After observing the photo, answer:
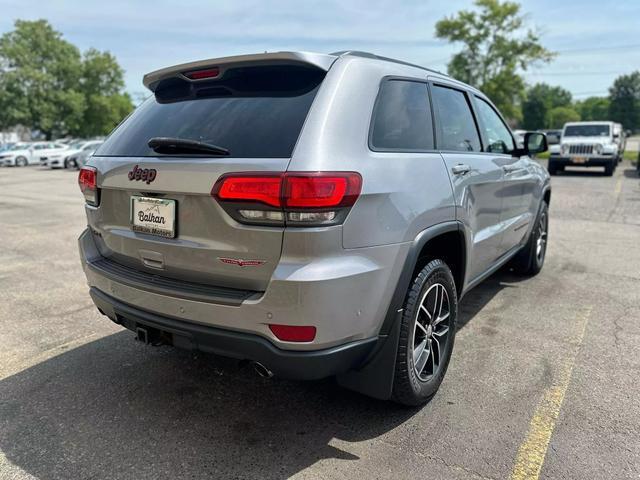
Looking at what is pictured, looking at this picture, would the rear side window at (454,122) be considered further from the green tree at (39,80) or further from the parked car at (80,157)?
A: the green tree at (39,80)

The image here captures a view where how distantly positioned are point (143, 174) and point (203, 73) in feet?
2.07

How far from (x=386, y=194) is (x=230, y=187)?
2.34 ft

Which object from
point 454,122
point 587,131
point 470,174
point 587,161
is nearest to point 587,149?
point 587,161

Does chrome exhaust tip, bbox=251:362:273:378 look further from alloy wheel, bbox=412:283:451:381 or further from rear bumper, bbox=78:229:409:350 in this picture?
alloy wheel, bbox=412:283:451:381

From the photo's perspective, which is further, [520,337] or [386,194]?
[520,337]

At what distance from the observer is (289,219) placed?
7.04 ft

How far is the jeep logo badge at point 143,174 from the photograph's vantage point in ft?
8.23

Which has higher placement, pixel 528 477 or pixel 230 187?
pixel 230 187

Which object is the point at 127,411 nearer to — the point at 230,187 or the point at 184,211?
the point at 184,211

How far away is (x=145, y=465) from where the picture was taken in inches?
94.7

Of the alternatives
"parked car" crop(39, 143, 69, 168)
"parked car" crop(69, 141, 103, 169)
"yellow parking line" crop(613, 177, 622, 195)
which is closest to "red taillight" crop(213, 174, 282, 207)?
"yellow parking line" crop(613, 177, 622, 195)

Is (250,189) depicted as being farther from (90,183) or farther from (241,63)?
(90,183)

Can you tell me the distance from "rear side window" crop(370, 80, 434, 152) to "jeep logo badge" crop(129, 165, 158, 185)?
1.07 metres

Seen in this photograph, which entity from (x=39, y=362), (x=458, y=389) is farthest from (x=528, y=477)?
(x=39, y=362)
